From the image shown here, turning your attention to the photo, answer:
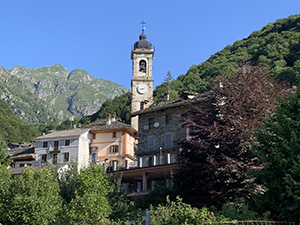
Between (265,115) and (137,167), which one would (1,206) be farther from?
A: (265,115)

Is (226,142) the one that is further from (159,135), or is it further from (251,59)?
(251,59)

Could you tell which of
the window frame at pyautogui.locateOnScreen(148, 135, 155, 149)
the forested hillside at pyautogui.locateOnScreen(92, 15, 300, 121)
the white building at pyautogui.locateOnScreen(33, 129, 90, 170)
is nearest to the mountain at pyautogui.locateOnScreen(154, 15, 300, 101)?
the forested hillside at pyautogui.locateOnScreen(92, 15, 300, 121)

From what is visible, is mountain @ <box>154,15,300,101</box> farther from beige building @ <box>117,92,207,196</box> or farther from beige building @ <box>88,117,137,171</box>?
beige building @ <box>117,92,207,196</box>

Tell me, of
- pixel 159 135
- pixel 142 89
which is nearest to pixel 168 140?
pixel 159 135

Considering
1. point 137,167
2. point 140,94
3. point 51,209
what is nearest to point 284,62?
point 140,94

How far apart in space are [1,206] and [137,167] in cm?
1369

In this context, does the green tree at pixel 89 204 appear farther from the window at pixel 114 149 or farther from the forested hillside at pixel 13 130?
the forested hillside at pixel 13 130

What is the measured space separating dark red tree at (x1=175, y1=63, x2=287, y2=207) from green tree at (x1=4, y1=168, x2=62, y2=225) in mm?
7701

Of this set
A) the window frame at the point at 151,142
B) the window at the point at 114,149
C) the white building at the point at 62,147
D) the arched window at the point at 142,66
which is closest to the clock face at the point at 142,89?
the arched window at the point at 142,66

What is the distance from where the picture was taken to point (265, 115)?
25172 mm

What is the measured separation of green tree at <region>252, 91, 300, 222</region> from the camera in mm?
14852

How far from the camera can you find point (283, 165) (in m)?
15.5

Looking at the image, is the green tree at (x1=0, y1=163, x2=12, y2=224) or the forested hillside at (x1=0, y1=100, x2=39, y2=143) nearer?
the green tree at (x1=0, y1=163, x2=12, y2=224)

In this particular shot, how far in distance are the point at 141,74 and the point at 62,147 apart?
1551 centimetres
